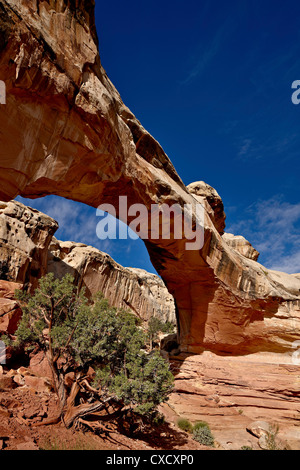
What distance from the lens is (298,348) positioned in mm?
16531

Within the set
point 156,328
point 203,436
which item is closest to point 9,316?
point 203,436

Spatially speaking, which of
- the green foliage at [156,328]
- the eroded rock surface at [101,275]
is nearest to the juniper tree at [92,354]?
the eroded rock surface at [101,275]

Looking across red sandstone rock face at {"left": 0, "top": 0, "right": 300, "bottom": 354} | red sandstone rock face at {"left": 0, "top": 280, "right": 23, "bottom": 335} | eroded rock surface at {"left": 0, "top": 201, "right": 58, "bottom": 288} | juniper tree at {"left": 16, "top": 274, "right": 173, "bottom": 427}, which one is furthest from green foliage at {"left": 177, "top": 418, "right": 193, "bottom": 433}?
eroded rock surface at {"left": 0, "top": 201, "right": 58, "bottom": 288}

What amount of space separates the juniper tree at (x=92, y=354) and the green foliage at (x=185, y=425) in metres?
4.54

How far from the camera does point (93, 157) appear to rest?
30.0 ft

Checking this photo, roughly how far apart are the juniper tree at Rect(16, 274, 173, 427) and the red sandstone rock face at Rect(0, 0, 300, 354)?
182 inches

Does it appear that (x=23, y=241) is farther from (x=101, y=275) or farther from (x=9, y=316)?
(x=101, y=275)

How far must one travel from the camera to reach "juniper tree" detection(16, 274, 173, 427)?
8.59 m

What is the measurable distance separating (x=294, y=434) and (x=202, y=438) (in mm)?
5327

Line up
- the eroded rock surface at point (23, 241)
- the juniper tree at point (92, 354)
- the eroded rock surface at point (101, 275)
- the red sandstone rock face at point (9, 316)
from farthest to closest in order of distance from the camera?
1. the eroded rock surface at point (101, 275)
2. the eroded rock surface at point (23, 241)
3. the red sandstone rock face at point (9, 316)
4. the juniper tree at point (92, 354)

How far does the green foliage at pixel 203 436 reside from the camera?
11541mm

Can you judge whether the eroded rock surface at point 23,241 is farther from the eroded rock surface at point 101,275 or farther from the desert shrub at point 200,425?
the desert shrub at point 200,425

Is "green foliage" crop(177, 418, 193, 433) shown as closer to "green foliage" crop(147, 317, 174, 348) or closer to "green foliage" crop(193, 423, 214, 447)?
"green foliage" crop(193, 423, 214, 447)
